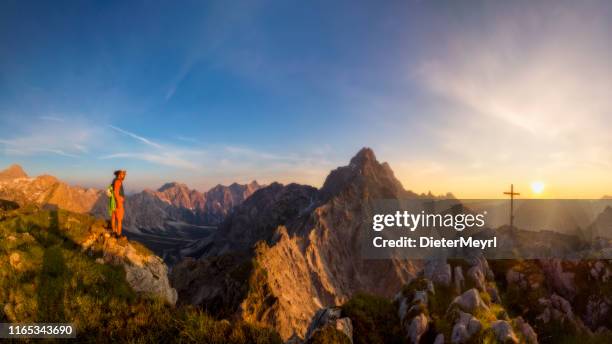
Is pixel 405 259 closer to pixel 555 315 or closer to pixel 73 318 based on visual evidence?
pixel 555 315

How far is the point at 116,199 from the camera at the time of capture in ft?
57.5

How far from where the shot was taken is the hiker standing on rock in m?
17.4

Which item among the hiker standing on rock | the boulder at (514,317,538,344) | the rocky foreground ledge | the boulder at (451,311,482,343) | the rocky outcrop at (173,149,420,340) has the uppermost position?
the hiker standing on rock

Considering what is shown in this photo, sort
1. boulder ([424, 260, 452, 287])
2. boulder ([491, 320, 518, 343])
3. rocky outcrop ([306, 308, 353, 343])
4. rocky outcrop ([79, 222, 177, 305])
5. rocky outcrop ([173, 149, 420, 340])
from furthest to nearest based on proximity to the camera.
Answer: rocky outcrop ([173, 149, 420, 340])
boulder ([424, 260, 452, 287])
rocky outcrop ([79, 222, 177, 305])
boulder ([491, 320, 518, 343])
rocky outcrop ([306, 308, 353, 343])

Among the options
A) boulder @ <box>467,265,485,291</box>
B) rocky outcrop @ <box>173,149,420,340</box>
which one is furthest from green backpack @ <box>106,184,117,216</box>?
rocky outcrop @ <box>173,149,420,340</box>

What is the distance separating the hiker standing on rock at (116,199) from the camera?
17.4m

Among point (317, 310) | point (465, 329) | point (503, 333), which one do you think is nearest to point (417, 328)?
point (465, 329)

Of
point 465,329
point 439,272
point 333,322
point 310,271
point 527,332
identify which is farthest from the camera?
point 310,271

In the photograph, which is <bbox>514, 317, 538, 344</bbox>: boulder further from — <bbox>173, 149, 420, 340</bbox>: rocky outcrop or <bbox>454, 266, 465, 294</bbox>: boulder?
<bbox>173, 149, 420, 340</bbox>: rocky outcrop

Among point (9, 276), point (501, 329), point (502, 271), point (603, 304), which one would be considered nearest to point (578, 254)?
point (603, 304)

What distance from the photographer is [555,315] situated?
21.9 meters

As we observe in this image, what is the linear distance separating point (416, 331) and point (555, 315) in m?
16.9

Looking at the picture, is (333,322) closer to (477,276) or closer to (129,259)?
(129,259)

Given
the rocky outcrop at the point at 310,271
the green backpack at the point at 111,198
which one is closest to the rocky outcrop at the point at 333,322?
the green backpack at the point at 111,198
